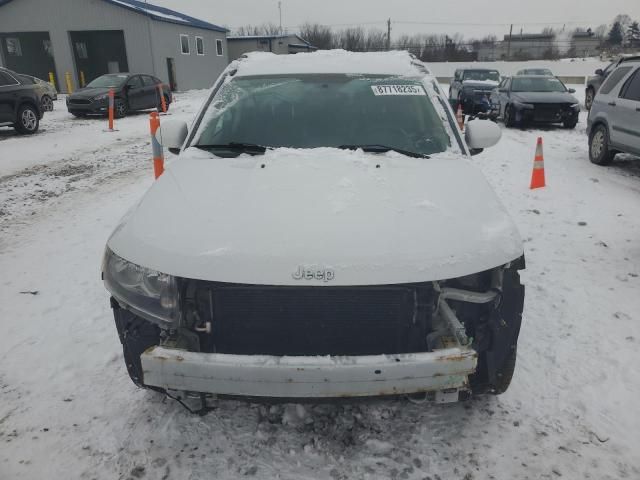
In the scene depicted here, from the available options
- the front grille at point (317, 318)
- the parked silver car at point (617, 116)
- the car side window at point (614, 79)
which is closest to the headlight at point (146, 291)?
the front grille at point (317, 318)

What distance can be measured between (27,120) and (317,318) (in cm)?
1312

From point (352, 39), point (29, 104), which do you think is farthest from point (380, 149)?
point (352, 39)

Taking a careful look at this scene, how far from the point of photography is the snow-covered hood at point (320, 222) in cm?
199

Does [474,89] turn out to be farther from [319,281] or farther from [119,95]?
[319,281]

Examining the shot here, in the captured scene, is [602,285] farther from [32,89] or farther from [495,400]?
[32,89]

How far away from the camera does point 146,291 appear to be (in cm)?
215

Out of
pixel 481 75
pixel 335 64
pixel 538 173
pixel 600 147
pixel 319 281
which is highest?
pixel 335 64

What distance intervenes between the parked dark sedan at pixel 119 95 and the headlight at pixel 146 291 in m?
15.5

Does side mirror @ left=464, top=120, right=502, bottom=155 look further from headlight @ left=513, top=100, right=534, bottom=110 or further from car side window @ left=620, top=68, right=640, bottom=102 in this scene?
headlight @ left=513, top=100, right=534, bottom=110

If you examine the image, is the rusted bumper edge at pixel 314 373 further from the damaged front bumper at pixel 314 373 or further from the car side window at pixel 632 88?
the car side window at pixel 632 88

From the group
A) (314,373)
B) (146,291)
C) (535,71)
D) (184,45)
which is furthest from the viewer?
(184,45)

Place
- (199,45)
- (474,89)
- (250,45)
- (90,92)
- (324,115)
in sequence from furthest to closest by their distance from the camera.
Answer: (250,45) < (199,45) < (474,89) < (90,92) < (324,115)

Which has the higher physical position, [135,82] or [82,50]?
[82,50]

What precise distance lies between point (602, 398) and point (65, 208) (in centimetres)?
644
